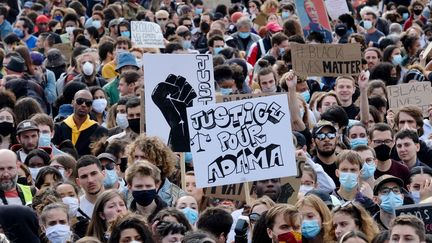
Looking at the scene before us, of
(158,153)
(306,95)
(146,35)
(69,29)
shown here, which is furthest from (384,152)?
(69,29)

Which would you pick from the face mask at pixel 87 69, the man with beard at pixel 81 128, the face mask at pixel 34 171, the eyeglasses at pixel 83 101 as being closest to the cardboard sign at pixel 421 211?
the face mask at pixel 34 171

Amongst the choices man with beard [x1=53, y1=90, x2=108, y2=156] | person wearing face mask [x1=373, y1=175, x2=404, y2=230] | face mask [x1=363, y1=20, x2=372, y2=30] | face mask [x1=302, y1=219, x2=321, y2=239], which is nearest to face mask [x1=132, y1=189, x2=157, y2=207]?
face mask [x1=302, y1=219, x2=321, y2=239]

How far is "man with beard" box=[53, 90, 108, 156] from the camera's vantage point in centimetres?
1628

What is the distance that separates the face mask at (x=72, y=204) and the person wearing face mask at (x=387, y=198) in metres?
2.16

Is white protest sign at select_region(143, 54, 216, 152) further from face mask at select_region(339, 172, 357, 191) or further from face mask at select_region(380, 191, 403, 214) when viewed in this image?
face mask at select_region(380, 191, 403, 214)

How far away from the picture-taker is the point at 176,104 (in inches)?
575

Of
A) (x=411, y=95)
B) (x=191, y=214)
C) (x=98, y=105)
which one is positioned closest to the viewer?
(x=191, y=214)

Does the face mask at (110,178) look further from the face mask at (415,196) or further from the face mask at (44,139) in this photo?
the face mask at (415,196)

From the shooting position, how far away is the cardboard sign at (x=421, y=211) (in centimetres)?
1162

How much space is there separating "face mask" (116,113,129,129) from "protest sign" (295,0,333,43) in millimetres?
6305

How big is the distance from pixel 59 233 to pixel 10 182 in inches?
46.0

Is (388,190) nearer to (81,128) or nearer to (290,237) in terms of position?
(290,237)

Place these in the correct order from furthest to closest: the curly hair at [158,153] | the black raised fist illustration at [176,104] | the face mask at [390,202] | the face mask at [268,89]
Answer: the face mask at [268,89], the black raised fist illustration at [176,104], the curly hair at [158,153], the face mask at [390,202]

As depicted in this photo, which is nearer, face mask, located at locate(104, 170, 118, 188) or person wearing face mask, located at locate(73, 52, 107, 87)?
face mask, located at locate(104, 170, 118, 188)
